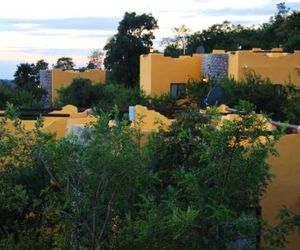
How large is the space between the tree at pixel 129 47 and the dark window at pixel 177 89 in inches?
260

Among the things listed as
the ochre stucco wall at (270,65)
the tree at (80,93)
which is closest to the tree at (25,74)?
the tree at (80,93)

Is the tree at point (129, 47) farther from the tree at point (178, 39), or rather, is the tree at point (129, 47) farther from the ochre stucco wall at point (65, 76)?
the tree at point (178, 39)

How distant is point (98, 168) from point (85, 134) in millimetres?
358

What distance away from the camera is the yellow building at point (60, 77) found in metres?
39.8

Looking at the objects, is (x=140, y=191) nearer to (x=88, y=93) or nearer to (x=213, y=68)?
(x=213, y=68)

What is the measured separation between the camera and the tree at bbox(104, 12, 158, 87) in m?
37.0

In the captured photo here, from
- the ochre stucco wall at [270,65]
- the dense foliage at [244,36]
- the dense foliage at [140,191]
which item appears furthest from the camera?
the dense foliage at [244,36]

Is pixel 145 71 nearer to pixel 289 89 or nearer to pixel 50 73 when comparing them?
pixel 289 89

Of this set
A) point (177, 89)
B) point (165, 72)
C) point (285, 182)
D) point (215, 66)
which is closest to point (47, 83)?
point (165, 72)

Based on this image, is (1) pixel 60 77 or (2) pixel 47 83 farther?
(2) pixel 47 83

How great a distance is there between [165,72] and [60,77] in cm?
1168

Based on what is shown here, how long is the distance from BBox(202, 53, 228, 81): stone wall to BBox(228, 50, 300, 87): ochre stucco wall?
4.95 ft

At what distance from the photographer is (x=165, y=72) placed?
30234 mm

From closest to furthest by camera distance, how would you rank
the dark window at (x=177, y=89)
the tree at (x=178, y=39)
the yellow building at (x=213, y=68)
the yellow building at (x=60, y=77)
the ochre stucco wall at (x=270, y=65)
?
the ochre stucco wall at (x=270, y=65) → the yellow building at (x=213, y=68) → the dark window at (x=177, y=89) → the yellow building at (x=60, y=77) → the tree at (x=178, y=39)
